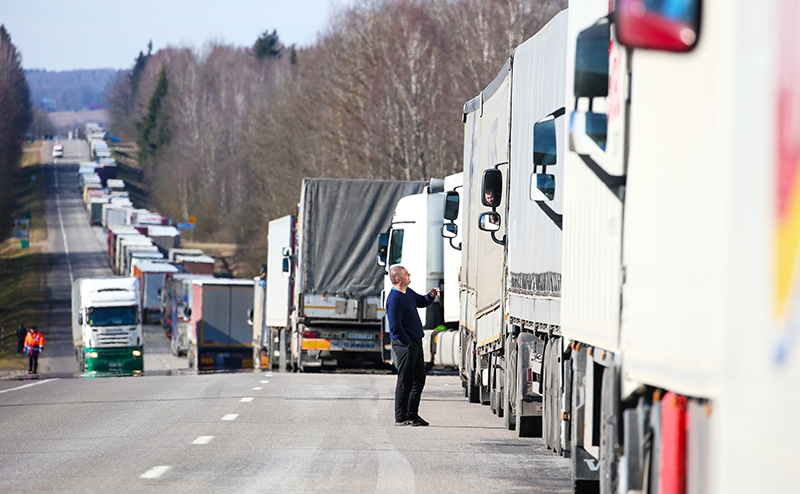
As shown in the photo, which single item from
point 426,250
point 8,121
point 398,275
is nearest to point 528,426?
point 398,275

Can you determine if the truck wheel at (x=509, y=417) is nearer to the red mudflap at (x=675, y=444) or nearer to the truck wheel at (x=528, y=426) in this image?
the truck wheel at (x=528, y=426)

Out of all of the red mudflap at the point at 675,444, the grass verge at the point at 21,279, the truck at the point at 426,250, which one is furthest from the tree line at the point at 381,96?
the red mudflap at the point at 675,444

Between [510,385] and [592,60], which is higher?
[592,60]

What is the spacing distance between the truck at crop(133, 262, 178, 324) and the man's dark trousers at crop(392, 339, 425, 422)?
56.3 m

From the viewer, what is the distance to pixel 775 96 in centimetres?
419

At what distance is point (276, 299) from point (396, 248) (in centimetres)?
A: 1144

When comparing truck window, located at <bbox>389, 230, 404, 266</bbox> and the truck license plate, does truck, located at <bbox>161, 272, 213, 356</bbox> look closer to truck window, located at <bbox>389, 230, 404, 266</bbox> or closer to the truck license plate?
the truck license plate

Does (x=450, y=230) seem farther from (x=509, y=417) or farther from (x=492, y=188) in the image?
(x=509, y=417)

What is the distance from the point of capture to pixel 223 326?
4416 cm

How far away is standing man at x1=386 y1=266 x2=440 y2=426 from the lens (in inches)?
586

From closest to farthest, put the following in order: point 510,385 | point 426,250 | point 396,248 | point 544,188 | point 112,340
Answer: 1. point 544,188
2. point 510,385
3. point 426,250
4. point 396,248
5. point 112,340

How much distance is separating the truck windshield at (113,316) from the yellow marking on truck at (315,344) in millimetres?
15873

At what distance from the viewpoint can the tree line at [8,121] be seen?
10936cm

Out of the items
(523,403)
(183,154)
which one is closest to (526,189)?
(523,403)
